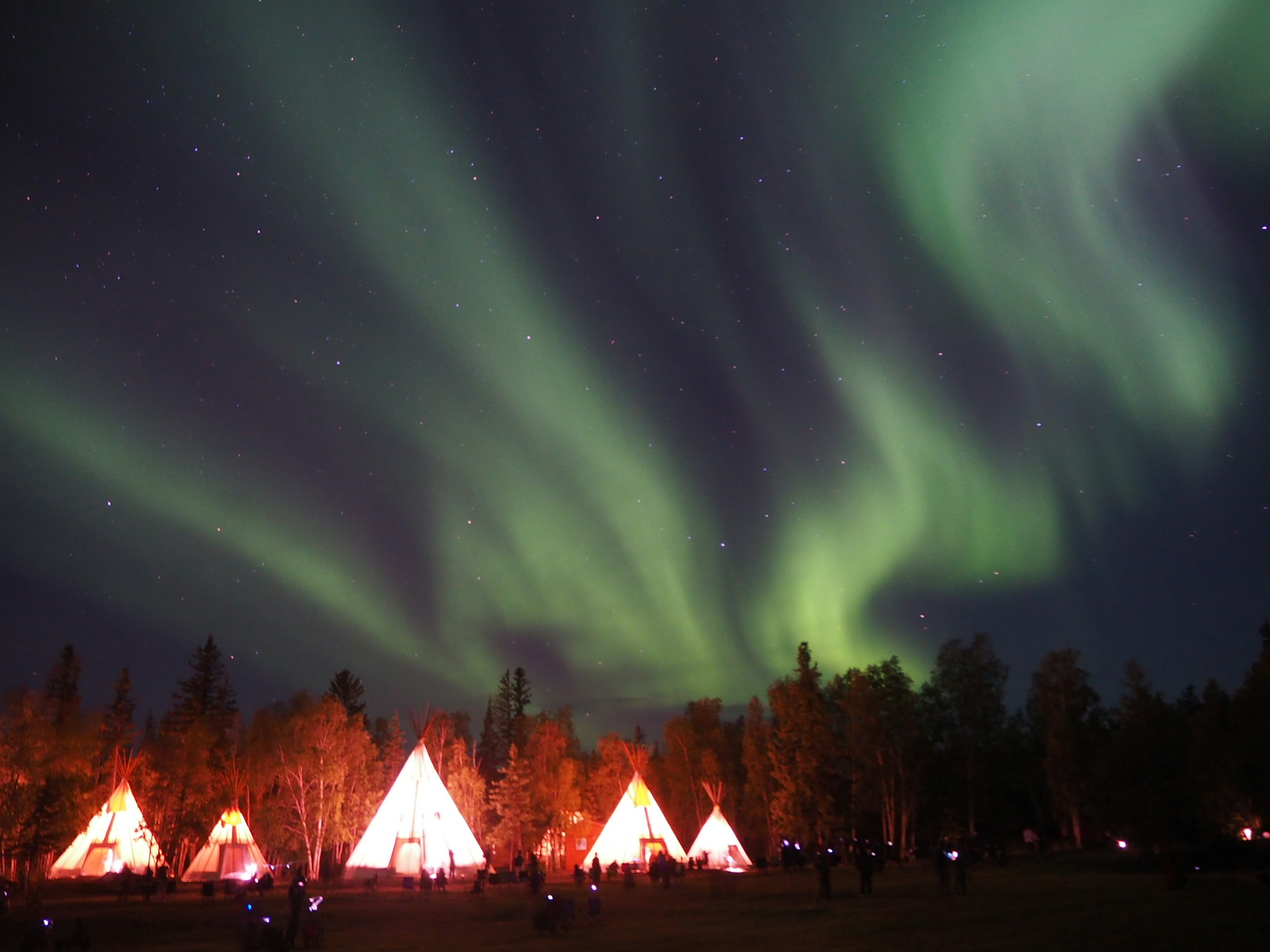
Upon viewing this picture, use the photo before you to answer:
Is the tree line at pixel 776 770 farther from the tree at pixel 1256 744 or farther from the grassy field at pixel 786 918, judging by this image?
the grassy field at pixel 786 918

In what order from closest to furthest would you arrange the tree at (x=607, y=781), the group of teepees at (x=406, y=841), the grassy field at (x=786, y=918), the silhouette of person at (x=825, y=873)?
the grassy field at (x=786, y=918) < the silhouette of person at (x=825, y=873) < the group of teepees at (x=406, y=841) < the tree at (x=607, y=781)

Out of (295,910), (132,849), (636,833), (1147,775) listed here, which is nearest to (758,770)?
(636,833)

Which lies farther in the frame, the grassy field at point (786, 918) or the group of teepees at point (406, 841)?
the group of teepees at point (406, 841)

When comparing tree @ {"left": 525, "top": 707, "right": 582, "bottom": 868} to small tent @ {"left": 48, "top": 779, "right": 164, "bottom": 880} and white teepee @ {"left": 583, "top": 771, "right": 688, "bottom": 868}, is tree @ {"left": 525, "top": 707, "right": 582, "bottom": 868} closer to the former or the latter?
white teepee @ {"left": 583, "top": 771, "right": 688, "bottom": 868}

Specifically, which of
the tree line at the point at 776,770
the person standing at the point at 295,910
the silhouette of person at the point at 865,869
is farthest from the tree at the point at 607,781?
the person standing at the point at 295,910

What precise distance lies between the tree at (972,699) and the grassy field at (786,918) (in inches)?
1151

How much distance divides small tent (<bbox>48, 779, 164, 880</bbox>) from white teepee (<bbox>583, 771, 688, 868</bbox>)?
25.0m

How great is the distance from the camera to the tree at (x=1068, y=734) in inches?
2249

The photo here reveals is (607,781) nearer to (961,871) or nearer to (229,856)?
(229,856)

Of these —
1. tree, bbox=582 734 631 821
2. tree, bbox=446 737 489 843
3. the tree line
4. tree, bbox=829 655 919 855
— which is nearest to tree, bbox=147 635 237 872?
the tree line

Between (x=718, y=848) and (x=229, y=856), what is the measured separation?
26.6 m

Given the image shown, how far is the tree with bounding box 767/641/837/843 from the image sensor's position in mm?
56406

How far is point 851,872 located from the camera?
1802 inches

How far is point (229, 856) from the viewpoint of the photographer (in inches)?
1909
